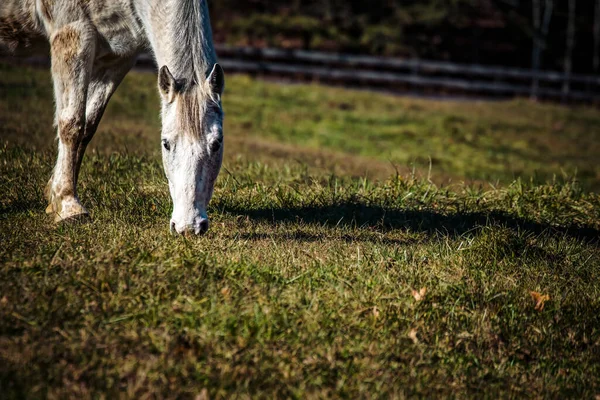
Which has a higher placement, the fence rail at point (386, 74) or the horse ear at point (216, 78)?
the horse ear at point (216, 78)

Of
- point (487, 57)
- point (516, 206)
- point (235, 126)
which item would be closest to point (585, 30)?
point (487, 57)

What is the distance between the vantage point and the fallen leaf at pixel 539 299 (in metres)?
4.76

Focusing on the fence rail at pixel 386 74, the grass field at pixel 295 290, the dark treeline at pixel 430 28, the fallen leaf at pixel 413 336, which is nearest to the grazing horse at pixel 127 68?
the grass field at pixel 295 290

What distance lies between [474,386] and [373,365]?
1.98ft

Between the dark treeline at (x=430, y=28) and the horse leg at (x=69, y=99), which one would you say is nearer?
the horse leg at (x=69, y=99)

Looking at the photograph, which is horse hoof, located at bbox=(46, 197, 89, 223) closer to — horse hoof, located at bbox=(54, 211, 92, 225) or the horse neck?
horse hoof, located at bbox=(54, 211, 92, 225)

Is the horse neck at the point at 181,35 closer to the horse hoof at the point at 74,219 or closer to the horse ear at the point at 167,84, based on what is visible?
the horse ear at the point at 167,84

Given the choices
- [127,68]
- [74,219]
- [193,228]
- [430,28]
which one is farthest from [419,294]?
[430,28]

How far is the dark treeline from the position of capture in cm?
3094

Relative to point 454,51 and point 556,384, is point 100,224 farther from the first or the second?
point 454,51

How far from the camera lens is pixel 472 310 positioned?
4520mm

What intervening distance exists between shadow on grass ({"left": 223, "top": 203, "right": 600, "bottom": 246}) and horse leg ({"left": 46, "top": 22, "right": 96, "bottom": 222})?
4.60 feet

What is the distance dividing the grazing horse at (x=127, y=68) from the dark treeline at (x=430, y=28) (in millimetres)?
25444

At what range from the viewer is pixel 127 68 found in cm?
641
